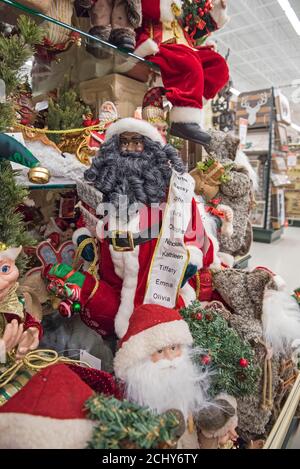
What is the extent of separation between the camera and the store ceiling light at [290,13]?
11.8 ft

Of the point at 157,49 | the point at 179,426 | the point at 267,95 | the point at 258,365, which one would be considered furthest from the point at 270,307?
the point at 267,95

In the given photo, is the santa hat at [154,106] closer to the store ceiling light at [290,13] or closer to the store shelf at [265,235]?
the store shelf at [265,235]

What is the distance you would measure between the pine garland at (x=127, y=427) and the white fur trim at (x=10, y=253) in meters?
0.36

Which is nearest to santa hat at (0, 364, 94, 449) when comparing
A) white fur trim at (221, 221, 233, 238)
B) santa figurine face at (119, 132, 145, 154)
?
santa figurine face at (119, 132, 145, 154)

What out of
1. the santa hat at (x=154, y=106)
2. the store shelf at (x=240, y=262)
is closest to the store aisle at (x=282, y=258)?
the store shelf at (x=240, y=262)

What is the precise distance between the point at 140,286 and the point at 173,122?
73 cm

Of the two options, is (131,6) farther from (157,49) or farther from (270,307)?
(270,307)

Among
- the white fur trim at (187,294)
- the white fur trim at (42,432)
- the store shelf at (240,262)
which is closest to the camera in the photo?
the white fur trim at (42,432)

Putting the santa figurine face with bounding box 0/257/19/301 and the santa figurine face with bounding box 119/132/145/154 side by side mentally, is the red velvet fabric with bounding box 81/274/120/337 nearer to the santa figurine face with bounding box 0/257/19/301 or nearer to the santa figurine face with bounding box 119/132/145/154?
the santa figurine face with bounding box 0/257/19/301

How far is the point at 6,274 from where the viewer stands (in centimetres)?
71

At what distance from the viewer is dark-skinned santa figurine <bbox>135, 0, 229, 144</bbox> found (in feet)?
4.17

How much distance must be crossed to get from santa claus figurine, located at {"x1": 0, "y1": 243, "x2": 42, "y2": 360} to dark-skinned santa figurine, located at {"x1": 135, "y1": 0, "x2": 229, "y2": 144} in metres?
0.88

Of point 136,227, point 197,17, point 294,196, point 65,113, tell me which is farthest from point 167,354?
point 294,196

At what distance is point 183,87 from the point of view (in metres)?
1.30
